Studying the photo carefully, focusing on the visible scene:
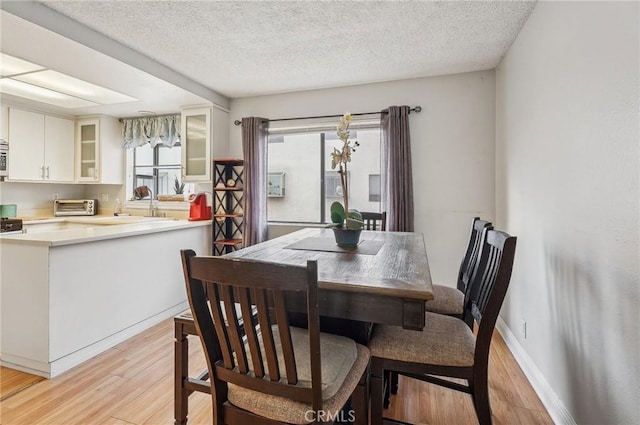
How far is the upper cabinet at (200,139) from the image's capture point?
359 cm

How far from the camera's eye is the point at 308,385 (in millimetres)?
934

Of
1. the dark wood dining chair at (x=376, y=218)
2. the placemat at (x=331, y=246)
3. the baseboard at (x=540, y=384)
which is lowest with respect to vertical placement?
the baseboard at (x=540, y=384)

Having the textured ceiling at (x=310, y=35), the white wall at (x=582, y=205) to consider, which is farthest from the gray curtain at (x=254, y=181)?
the white wall at (x=582, y=205)

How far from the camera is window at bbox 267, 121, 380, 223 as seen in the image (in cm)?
357

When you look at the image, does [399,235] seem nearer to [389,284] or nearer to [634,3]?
[389,284]

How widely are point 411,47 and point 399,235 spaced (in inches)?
59.0

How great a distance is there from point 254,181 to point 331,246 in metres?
1.96

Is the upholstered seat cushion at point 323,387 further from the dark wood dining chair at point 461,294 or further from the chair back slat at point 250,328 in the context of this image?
the dark wood dining chair at point 461,294

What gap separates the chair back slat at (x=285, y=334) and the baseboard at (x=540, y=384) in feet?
4.71

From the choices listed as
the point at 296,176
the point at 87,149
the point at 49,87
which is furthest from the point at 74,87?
the point at 296,176

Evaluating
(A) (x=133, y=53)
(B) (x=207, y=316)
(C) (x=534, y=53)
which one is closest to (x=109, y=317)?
(B) (x=207, y=316)

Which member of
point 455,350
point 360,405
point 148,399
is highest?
point 455,350

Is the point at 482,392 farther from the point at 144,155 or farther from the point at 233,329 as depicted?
the point at 144,155

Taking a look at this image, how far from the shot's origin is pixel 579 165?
1.45 meters
